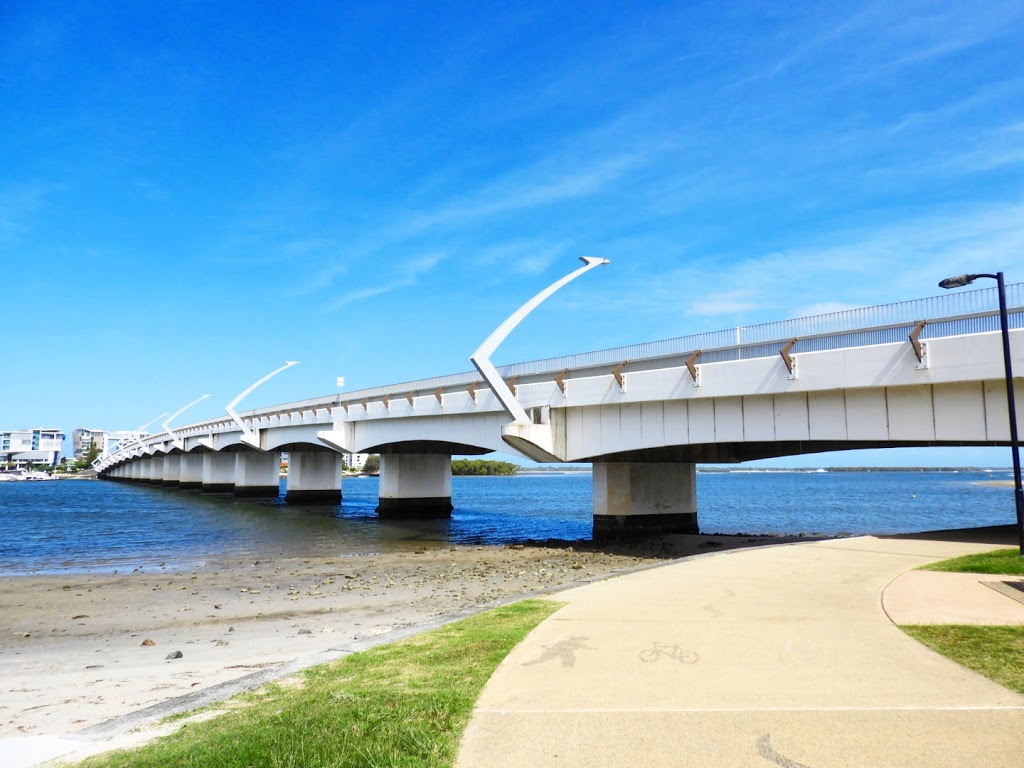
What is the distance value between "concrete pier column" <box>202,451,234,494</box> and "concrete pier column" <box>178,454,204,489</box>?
11.0m

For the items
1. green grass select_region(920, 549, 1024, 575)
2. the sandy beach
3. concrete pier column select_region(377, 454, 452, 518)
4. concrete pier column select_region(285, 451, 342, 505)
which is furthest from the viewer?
concrete pier column select_region(285, 451, 342, 505)

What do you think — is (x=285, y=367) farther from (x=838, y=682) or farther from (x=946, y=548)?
(x=838, y=682)

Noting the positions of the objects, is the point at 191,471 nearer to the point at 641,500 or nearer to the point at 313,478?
the point at 313,478

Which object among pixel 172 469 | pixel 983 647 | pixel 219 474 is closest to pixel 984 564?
pixel 983 647

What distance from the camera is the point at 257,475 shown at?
78375 mm

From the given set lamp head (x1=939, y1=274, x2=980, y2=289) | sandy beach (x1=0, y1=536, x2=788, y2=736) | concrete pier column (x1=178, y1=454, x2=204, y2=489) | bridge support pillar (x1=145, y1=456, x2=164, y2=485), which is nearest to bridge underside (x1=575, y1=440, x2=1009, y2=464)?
sandy beach (x1=0, y1=536, x2=788, y2=736)

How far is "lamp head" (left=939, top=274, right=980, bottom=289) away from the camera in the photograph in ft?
50.5

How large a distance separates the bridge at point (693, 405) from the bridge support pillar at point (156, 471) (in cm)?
8852

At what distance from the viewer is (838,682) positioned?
655 cm

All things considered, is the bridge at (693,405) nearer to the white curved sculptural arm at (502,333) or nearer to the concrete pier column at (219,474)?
the white curved sculptural arm at (502,333)

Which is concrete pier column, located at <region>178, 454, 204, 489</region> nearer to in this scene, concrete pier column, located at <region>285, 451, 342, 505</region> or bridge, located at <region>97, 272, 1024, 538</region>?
concrete pier column, located at <region>285, 451, 342, 505</region>

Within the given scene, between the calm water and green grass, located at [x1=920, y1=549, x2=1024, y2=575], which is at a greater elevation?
green grass, located at [x1=920, y1=549, x2=1024, y2=575]

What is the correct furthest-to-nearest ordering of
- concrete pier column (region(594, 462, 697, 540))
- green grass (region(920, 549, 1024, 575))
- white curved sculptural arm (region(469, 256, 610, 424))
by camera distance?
concrete pier column (region(594, 462, 697, 540)) → white curved sculptural arm (region(469, 256, 610, 424)) → green grass (region(920, 549, 1024, 575))

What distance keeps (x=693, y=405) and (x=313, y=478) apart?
1942 inches
